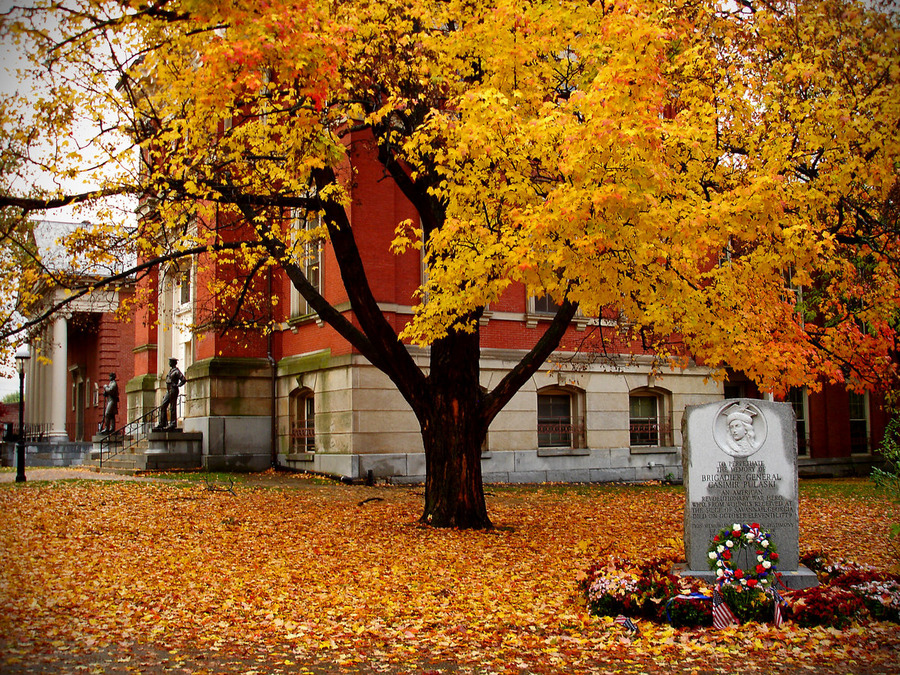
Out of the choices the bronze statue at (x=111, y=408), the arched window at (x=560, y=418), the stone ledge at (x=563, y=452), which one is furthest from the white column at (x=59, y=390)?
the stone ledge at (x=563, y=452)

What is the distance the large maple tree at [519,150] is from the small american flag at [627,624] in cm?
395

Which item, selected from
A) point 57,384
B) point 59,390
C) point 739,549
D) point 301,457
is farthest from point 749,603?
point 57,384

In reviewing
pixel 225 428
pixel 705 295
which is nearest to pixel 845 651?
pixel 705 295

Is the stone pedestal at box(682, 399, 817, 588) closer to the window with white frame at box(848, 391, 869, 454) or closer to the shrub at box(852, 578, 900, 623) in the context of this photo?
the shrub at box(852, 578, 900, 623)

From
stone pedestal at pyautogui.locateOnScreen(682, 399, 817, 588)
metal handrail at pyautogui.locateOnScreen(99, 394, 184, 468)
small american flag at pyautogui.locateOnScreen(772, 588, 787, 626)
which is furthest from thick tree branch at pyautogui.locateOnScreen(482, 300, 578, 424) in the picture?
metal handrail at pyautogui.locateOnScreen(99, 394, 184, 468)

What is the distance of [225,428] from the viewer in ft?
75.6

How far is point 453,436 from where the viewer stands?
12.3 m

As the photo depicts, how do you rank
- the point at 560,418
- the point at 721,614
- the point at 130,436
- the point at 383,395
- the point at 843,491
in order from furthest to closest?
1. the point at 130,436
2. the point at 560,418
3. the point at 843,491
4. the point at 383,395
5. the point at 721,614

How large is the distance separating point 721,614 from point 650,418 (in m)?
18.4

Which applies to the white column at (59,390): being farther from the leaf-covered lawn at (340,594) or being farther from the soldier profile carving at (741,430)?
the soldier profile carving at (741,430)

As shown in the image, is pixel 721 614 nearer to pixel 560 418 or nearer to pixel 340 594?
pixel 340 594

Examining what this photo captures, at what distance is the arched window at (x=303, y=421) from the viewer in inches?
883

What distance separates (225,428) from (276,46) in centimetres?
1615

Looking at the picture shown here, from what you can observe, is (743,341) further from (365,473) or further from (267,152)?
(365,473)
